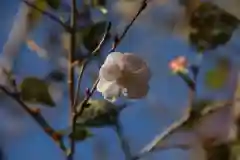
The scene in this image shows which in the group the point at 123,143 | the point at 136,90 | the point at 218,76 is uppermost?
the point at 136,90

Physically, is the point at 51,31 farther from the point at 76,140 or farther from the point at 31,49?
the point at 76,140

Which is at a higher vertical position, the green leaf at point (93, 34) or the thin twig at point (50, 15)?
the thin twig at point (50, 15)

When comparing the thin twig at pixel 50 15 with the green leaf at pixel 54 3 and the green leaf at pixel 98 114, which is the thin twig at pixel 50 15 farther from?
the green leaf at pixel 98 114

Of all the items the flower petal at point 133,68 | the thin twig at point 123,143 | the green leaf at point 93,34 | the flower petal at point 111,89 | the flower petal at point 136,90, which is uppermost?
the flower petal at point 133,68

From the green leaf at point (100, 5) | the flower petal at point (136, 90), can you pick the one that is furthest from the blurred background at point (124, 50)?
the flower petal at point (136, 90)

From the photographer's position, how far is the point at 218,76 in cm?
118

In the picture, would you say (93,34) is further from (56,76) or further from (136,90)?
(136,90)

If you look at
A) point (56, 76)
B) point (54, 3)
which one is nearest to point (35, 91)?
point (56, 76)

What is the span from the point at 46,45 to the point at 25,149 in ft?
0.64

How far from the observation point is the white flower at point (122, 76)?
0.91 meters

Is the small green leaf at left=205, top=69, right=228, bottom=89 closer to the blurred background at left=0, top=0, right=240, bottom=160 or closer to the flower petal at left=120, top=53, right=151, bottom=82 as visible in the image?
the blurred background at left=0, top=0, right=240, bottom=160

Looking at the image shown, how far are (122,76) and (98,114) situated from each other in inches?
9.7

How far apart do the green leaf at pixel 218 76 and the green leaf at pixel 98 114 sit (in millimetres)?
177

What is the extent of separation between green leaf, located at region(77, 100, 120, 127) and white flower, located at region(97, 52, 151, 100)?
221mm
